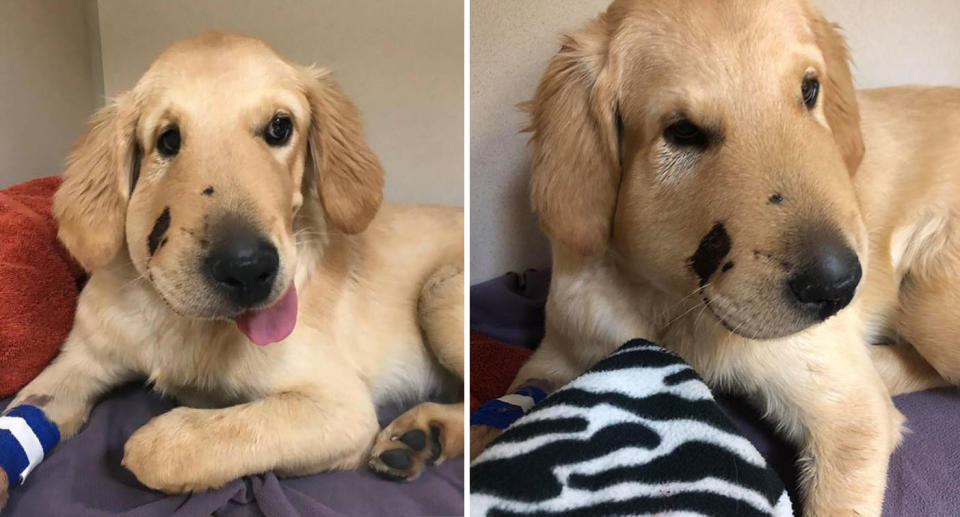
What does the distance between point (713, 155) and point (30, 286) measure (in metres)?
1.04

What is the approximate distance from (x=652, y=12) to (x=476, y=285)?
0.72 m

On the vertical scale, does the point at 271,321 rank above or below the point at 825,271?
below

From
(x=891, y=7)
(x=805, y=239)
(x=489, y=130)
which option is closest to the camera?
(x=805, y=239)

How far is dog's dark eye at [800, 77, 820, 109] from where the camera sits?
107cm

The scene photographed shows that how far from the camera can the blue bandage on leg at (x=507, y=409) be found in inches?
48.3

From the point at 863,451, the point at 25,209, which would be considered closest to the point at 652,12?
the point at 863,451

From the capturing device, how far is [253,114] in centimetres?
102

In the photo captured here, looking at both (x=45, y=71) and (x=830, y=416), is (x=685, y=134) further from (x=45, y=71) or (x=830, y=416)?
(x=45, y=71)

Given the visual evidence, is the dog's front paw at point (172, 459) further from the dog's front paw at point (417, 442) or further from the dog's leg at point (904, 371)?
the dog's leg at point (904, 371)

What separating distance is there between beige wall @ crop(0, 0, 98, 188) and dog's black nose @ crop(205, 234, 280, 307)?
0.36m

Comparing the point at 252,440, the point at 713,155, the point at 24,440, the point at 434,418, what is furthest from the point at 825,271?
the point at 24,440

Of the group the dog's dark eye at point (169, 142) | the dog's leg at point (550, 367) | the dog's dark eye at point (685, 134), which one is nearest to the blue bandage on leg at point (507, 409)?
the dog's leg at point (550, 367)

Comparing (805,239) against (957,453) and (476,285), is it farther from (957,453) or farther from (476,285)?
(476,285)

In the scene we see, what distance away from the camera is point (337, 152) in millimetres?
1142
